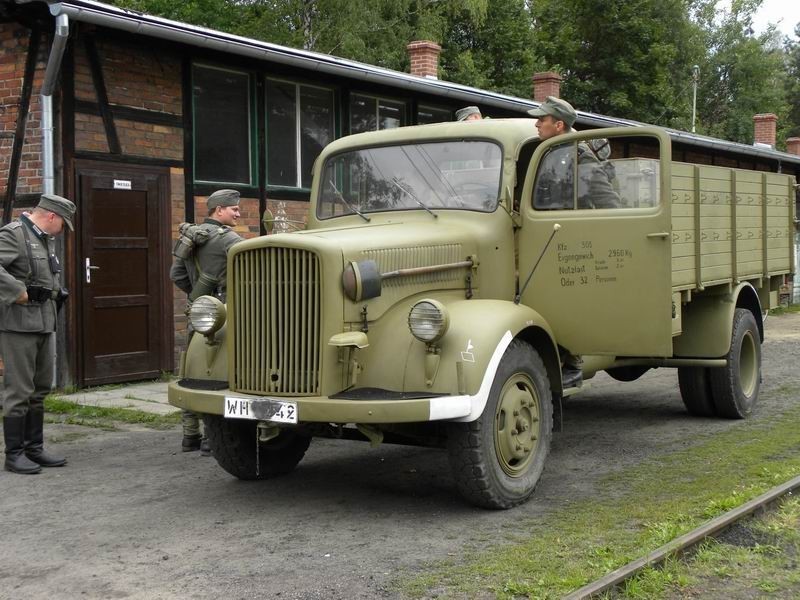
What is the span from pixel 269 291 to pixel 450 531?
1.58 meters

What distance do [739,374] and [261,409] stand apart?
4.62 metres

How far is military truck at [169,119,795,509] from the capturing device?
5.31 meters

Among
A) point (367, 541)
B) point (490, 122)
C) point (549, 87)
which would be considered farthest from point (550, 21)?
point (367, 541)

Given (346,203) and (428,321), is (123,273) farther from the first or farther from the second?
(428,321)

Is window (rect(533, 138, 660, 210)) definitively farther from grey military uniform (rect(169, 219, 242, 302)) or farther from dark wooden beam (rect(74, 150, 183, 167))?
dark wooden beam (rect(74, 150, 183, 167))

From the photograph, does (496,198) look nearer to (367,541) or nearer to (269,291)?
(269,291)

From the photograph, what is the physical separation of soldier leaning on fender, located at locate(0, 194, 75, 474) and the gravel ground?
39 centimetres

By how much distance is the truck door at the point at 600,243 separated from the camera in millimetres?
6426

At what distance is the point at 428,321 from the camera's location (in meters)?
5.22

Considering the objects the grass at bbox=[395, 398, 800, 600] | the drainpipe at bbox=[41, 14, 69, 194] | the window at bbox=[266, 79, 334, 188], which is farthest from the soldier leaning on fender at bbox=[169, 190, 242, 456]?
the window at bbox=[266, 79, 334, 188]

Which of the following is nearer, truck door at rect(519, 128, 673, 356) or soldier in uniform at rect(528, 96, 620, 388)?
truck door at rect(519, 128, 673, 356)

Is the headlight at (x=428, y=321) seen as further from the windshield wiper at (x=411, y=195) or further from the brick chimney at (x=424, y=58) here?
the brick chimney at (x=424, y=58)

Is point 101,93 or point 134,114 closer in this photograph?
point 101,93

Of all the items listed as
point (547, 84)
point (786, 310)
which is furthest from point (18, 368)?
point (547, 84)
